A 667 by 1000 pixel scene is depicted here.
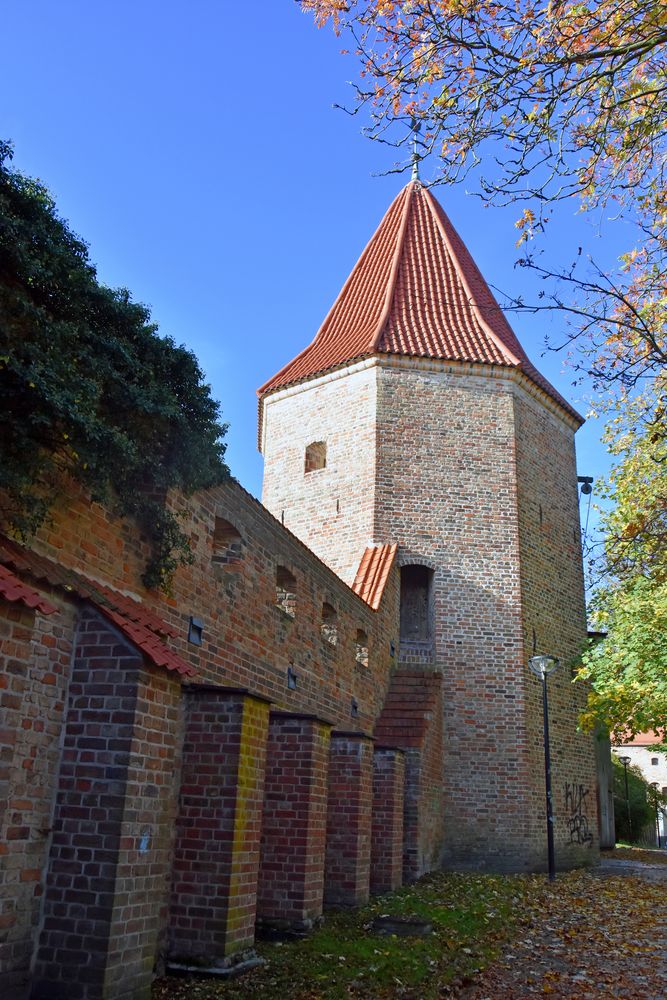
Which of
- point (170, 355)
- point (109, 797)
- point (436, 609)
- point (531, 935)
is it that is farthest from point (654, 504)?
point (109, 797)

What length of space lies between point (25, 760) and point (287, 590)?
6.17 m

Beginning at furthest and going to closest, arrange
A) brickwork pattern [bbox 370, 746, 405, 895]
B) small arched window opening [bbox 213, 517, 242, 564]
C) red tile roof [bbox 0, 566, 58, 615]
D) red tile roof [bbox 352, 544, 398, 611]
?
1. red tile roof [bbox 352, 544, 398, 611]
2. brickwork pattern [bbox 370, 746, 405, 895]
3. small arched window opening [bbox 213, 517, 242, 564]
4. red tile roof [bbox 0, 566, 58, 615]

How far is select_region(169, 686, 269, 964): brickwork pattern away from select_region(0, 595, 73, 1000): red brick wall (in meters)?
1.50

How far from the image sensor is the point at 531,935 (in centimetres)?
896

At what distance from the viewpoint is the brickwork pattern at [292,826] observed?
7656 millimetres

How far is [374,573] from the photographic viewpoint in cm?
1577

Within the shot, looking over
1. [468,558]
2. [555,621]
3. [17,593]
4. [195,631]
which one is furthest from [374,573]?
[17,593]

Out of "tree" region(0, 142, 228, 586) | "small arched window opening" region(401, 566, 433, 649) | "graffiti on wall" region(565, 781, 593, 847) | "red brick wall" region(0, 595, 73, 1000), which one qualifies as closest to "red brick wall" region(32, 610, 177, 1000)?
"red brick wall" region(0, 595, 73, 1000)

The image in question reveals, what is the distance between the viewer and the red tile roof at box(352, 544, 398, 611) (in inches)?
599

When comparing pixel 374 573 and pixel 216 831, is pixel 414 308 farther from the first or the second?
pixel 216 831

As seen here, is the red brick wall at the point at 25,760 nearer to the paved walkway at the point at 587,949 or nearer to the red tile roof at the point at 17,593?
the red tile roof at the point at 17,593

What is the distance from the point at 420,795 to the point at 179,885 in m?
7.95

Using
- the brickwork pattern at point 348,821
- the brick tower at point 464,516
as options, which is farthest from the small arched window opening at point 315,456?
the brickwork pattern at point 348,821

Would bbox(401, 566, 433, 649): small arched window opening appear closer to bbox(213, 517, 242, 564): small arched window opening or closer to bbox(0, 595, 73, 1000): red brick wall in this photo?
bbox(213, 517, 242, 564): small arched window opening
